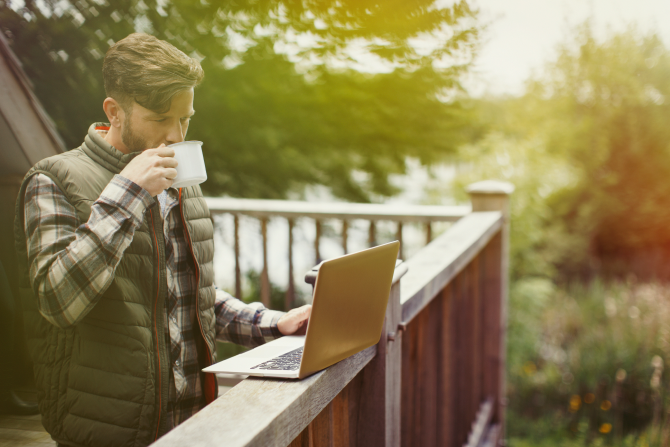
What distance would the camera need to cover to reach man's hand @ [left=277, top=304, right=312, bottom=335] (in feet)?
3.80

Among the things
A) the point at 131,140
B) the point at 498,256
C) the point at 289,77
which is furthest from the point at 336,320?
the point at 289,77

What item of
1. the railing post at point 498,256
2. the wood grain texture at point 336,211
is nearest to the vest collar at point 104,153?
the wood grain texture at point 336,211

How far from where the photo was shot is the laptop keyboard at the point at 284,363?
828mm

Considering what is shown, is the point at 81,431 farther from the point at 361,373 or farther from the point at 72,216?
the point at 361,373

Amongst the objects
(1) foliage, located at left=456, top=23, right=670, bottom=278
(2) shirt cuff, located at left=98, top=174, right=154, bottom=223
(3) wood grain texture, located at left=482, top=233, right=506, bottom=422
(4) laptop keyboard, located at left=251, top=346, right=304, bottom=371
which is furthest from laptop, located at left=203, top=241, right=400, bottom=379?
(1) foliage, located at left=456, top=23, right=670, bottom=278

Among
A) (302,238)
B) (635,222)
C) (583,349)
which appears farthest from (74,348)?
(635,222)

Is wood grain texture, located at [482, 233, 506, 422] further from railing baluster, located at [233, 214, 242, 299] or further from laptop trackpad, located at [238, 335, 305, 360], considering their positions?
laptop trackpad, located at [238, 335, 305, 360]

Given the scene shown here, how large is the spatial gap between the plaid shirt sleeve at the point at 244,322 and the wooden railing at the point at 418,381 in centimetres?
22

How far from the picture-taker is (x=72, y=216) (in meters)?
0.81

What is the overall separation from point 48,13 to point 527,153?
883cm

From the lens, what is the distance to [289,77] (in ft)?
18.5

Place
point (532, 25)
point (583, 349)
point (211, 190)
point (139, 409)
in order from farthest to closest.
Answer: point (532, 25) → point (583, 349) → point (211, 190) → point (139, 409)

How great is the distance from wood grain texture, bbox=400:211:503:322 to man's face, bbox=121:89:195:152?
2.23 ft

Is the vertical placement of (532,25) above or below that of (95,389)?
above
